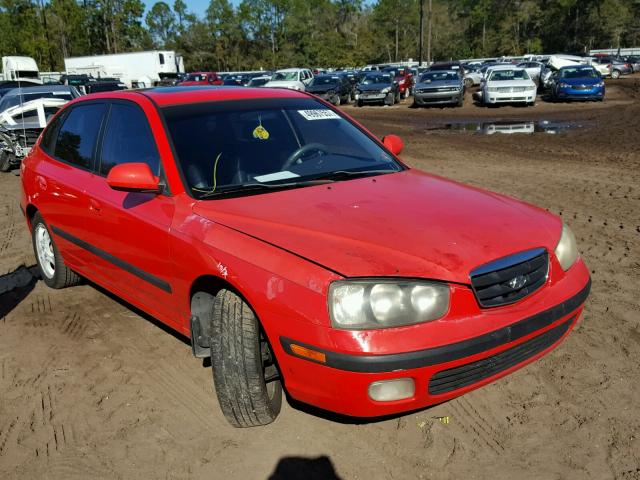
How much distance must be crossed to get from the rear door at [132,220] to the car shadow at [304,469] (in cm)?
118

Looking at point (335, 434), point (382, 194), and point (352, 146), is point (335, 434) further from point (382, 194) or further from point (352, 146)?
point (352, 146)

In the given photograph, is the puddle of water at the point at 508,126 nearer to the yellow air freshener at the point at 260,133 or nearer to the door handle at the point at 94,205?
the yellow air freshener at the point at 260,133

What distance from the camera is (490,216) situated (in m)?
3.17

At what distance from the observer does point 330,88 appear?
2888cm

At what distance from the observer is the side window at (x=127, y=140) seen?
12.0 feet

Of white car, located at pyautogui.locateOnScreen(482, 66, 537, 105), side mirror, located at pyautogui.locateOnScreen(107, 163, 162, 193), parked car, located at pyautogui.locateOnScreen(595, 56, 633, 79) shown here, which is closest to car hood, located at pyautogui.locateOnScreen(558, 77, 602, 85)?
white car, located at pyautogui.locateOnScreen(482, 66, 537, 105)

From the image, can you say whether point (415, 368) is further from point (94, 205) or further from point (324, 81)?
point (324, 81)

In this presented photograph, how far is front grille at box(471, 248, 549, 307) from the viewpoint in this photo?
2.71 meters

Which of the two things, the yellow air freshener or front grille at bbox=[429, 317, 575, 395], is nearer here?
front grille at bbox=[429, 317, 575, 395]

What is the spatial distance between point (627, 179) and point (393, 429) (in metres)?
7.61

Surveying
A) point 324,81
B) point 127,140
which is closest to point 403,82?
point 324,81

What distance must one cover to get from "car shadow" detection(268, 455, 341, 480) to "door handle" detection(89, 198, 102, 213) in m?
2.08

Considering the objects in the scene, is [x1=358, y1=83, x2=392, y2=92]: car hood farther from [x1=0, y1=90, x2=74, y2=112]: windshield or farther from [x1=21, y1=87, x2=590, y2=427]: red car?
[x1=21, y1=87, x2=590, y2=427]: red car

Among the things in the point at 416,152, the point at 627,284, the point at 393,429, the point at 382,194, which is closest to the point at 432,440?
the point at 393,429
